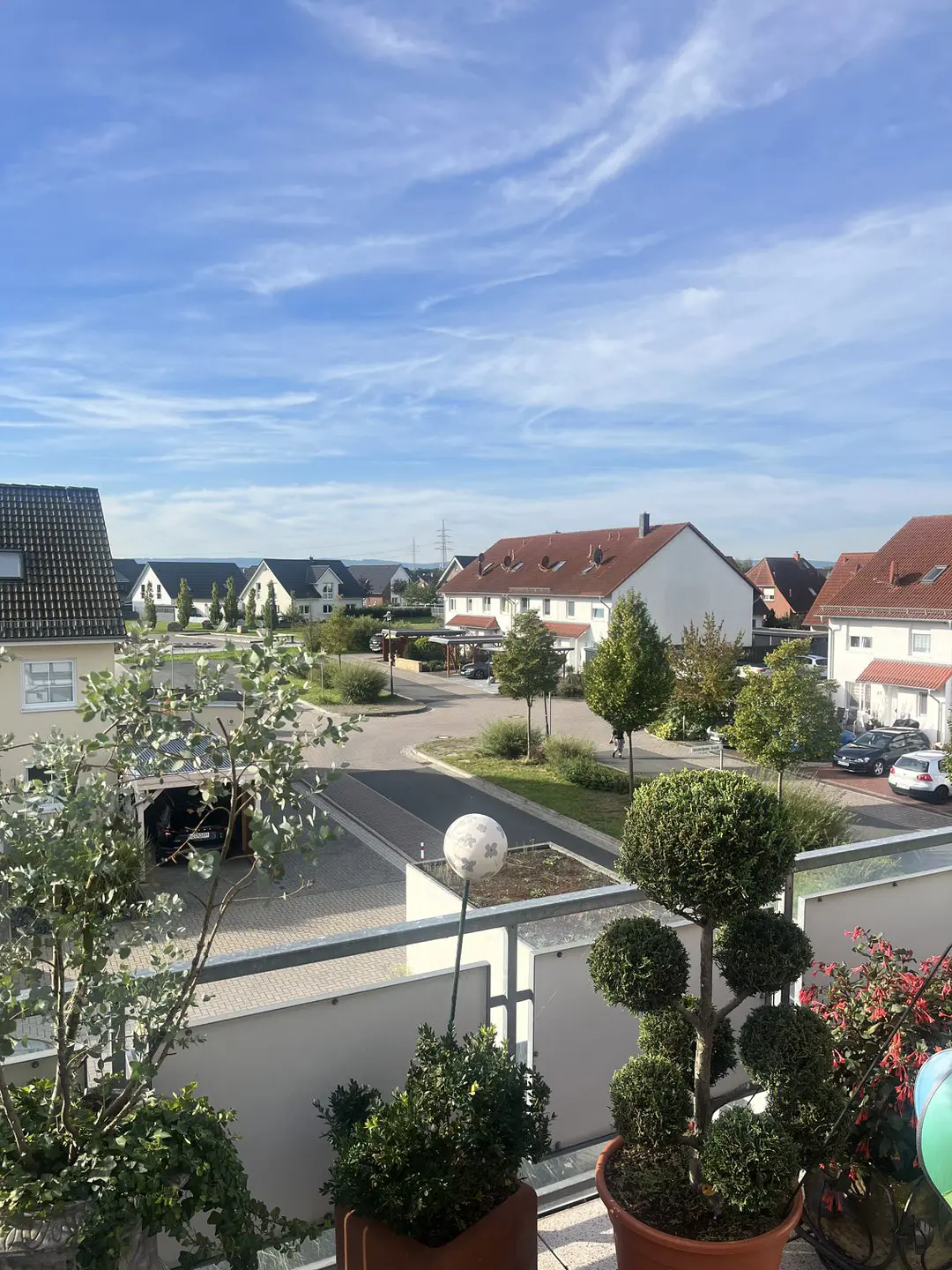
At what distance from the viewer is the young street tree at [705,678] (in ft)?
87.8

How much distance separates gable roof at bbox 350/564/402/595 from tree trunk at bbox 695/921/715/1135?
8825cm

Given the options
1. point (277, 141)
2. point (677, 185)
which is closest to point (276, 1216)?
point (277, 141)

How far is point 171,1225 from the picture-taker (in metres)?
2.11

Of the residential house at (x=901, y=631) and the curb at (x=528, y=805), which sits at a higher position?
the residential house at (x=901, y=631)

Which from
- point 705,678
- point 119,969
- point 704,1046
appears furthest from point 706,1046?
point 705,678

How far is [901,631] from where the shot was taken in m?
28.4

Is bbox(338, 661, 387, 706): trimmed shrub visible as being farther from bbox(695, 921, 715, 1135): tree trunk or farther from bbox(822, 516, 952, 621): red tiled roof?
bbox(695, 921, 715, 1135): tree trunk

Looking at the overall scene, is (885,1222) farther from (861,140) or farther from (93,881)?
(861,140)

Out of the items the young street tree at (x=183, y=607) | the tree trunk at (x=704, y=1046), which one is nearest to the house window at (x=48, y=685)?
the tree trunk at (x=704, y=1046)

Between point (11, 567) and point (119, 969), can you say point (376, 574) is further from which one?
point (119, 969)

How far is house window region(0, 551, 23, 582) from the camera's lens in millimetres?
16094

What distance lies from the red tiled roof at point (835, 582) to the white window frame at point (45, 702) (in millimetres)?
25987

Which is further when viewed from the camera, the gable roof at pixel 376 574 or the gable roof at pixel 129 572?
the gable roof at pixel 376 574

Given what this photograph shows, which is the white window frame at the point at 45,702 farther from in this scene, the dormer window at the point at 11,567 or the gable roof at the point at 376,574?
the gable roof at the point at 376,574
